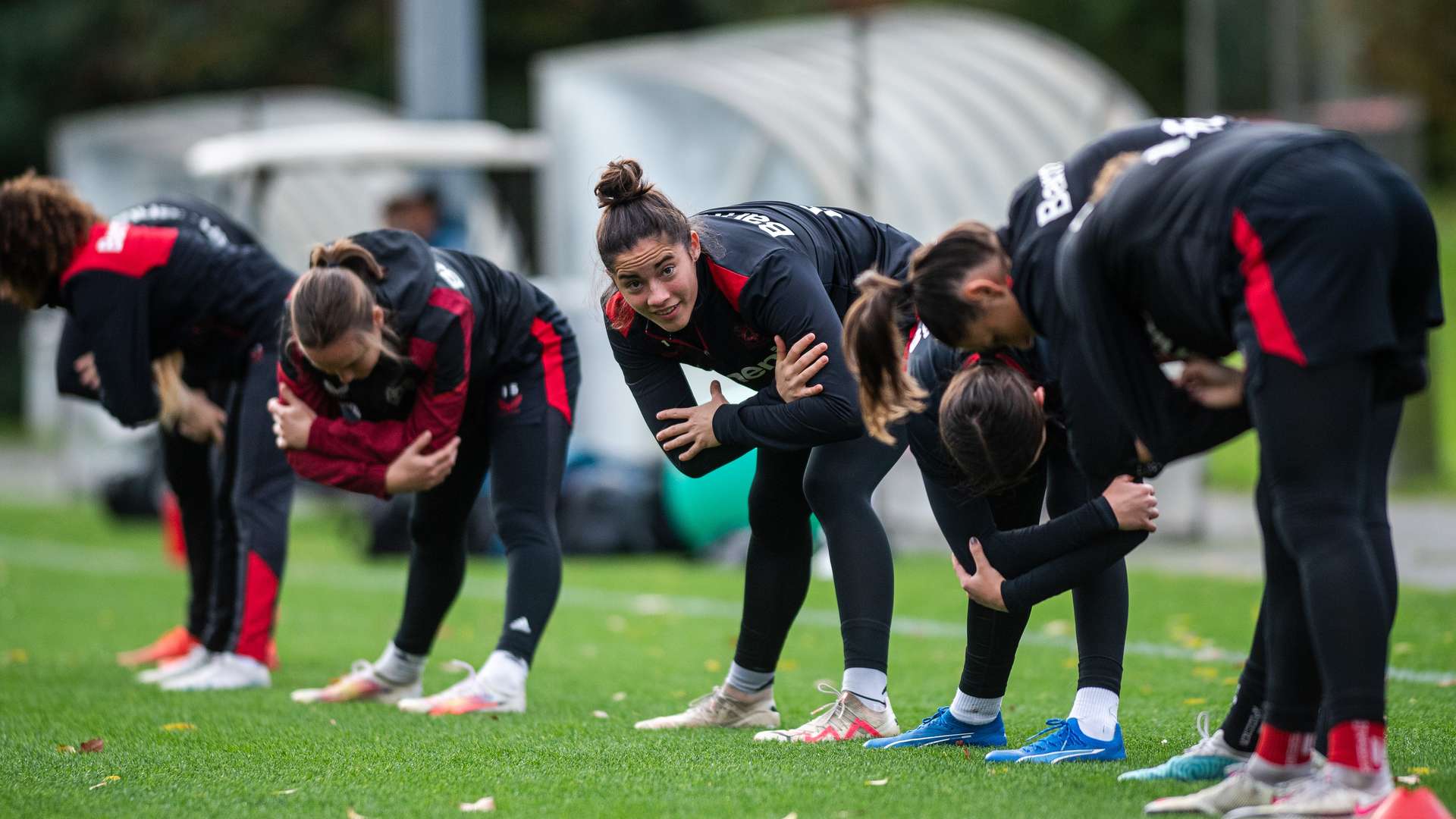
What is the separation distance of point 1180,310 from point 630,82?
38.1 feet

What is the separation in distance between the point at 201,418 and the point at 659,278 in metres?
2.96

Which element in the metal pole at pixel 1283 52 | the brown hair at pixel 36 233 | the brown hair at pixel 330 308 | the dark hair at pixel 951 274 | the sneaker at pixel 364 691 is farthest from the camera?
the metal pole at pixel 1283 52

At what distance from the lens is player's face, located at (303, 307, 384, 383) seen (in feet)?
15.4

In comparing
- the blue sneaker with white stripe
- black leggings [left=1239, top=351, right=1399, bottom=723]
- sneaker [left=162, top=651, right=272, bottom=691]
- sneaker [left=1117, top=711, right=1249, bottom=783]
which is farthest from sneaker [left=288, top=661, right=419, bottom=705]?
black leggings [left=1239, top=351, right=1399, bottom=723]

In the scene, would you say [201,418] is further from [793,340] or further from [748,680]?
[793,340]

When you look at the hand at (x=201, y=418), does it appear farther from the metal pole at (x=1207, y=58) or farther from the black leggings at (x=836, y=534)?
the metal pole at (x=1207, y=58)

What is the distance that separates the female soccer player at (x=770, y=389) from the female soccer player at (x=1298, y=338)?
94cm

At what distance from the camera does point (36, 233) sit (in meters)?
5.69

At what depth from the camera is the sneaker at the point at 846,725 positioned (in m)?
4.41

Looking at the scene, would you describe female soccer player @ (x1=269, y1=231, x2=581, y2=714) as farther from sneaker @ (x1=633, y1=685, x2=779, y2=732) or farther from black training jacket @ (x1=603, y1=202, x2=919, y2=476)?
black training jacket @ (x1=603, y1=202, x2=919, y2=476)

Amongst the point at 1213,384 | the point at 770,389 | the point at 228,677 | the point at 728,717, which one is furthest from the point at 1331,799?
the point at 228,677

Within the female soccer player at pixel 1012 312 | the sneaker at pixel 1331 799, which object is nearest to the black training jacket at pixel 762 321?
the female soccer player at pixel 1012 312

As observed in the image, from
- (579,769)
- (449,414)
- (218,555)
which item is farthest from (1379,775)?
(218,555)

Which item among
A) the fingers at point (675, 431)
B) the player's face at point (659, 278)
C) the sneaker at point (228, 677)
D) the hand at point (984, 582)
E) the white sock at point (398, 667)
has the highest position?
the player's face at point (659, 278)
